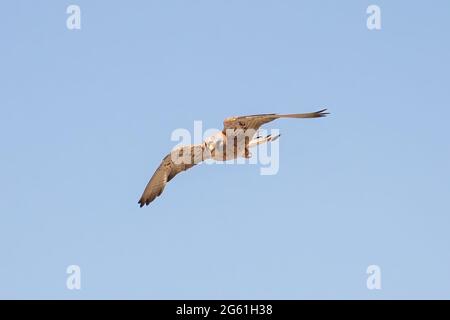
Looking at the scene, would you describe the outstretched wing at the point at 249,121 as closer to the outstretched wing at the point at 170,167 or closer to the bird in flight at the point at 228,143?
the bird in flight at the point at 228,143

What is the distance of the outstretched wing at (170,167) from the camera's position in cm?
2395

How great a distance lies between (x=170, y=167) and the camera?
24.7 metres

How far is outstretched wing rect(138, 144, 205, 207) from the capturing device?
24.0m

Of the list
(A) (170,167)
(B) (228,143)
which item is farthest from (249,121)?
(A) (170,167)

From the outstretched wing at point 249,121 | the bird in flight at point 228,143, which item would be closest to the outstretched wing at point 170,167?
the bird in flight at point 228,143

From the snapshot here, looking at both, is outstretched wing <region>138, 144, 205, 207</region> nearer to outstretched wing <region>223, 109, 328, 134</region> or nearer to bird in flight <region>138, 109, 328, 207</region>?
bird in flight <region>138, 109, 328, 207</region>

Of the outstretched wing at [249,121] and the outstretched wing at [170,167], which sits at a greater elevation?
the outstretched wing at [249,121]

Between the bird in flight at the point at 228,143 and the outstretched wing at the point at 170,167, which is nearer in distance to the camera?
the bird in flight at the point at 228,143

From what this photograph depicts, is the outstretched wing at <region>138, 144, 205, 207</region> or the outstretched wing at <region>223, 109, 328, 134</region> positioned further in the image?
the outstretched wing at <region>138, 144, 205, 207</region>

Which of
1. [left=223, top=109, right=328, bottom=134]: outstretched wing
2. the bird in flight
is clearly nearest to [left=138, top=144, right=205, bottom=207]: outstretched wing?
the bird in flight
